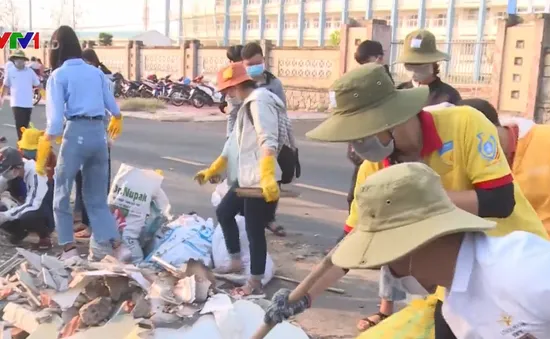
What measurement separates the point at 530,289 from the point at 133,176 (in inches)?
151

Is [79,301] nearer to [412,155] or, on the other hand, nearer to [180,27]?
[412,155]

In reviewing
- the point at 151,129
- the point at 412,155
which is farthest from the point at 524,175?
the point at 151,129

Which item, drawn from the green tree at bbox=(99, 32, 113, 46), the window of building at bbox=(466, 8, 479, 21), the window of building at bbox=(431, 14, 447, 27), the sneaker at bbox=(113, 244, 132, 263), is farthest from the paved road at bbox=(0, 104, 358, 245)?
the window of building at bbox=(431, 14, 447, 27)

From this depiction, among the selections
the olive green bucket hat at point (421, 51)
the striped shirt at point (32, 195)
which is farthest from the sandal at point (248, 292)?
the striped shirt at point (32, 195)

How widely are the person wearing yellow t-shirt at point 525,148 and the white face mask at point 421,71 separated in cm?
104

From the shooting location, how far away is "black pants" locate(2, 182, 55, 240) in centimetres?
520

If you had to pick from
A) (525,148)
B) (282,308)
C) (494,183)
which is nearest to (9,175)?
(282,308)

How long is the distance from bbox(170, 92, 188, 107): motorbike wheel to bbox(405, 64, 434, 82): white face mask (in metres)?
19.3

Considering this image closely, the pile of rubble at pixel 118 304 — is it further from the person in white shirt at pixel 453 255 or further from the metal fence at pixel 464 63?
the metal fence at pixel 464 63

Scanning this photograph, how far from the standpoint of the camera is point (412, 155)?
7.23ft

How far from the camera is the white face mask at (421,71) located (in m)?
3.71

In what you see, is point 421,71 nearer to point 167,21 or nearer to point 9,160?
point 9,160

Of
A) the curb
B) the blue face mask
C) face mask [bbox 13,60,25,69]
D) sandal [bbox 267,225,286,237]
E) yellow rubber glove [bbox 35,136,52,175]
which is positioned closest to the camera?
yellow rubber glove [bbox 35,136,52,175]

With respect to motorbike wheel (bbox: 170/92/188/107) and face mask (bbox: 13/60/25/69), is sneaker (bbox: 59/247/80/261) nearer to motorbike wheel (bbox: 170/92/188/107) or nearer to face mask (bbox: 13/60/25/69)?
face mask (bbox: 13/60/25/69)
